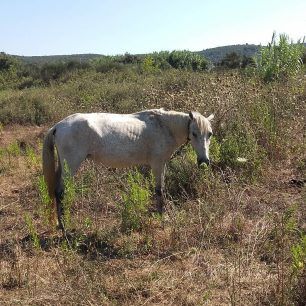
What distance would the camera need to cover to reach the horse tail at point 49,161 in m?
5.25

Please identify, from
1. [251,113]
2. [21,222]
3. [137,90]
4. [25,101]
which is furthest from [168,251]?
[25,101]

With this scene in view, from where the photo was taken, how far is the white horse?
17.1 feet

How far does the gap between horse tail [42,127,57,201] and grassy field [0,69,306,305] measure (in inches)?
10.7

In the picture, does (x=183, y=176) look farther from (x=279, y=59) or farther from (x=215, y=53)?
(x=215, y=53)

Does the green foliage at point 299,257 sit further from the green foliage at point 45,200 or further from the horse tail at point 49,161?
the horse tail at point 49,161

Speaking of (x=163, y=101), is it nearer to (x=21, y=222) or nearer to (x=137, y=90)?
(x=21, y=222)

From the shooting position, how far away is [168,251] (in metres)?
4.43

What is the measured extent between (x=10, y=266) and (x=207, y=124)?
2799 millimetres

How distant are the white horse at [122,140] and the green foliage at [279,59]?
218 inches

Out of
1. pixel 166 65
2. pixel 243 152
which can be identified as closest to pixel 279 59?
pixel 243 152

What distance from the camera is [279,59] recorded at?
1098cm

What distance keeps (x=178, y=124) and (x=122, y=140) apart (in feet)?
2.56

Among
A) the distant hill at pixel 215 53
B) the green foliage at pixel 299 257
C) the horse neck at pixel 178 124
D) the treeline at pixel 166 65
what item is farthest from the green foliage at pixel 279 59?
the distant hill at pixel 215 53

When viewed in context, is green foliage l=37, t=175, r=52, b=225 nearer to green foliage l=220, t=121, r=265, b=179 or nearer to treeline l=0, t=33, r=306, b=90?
green foliage l=220, t=121, r=265, b=179
